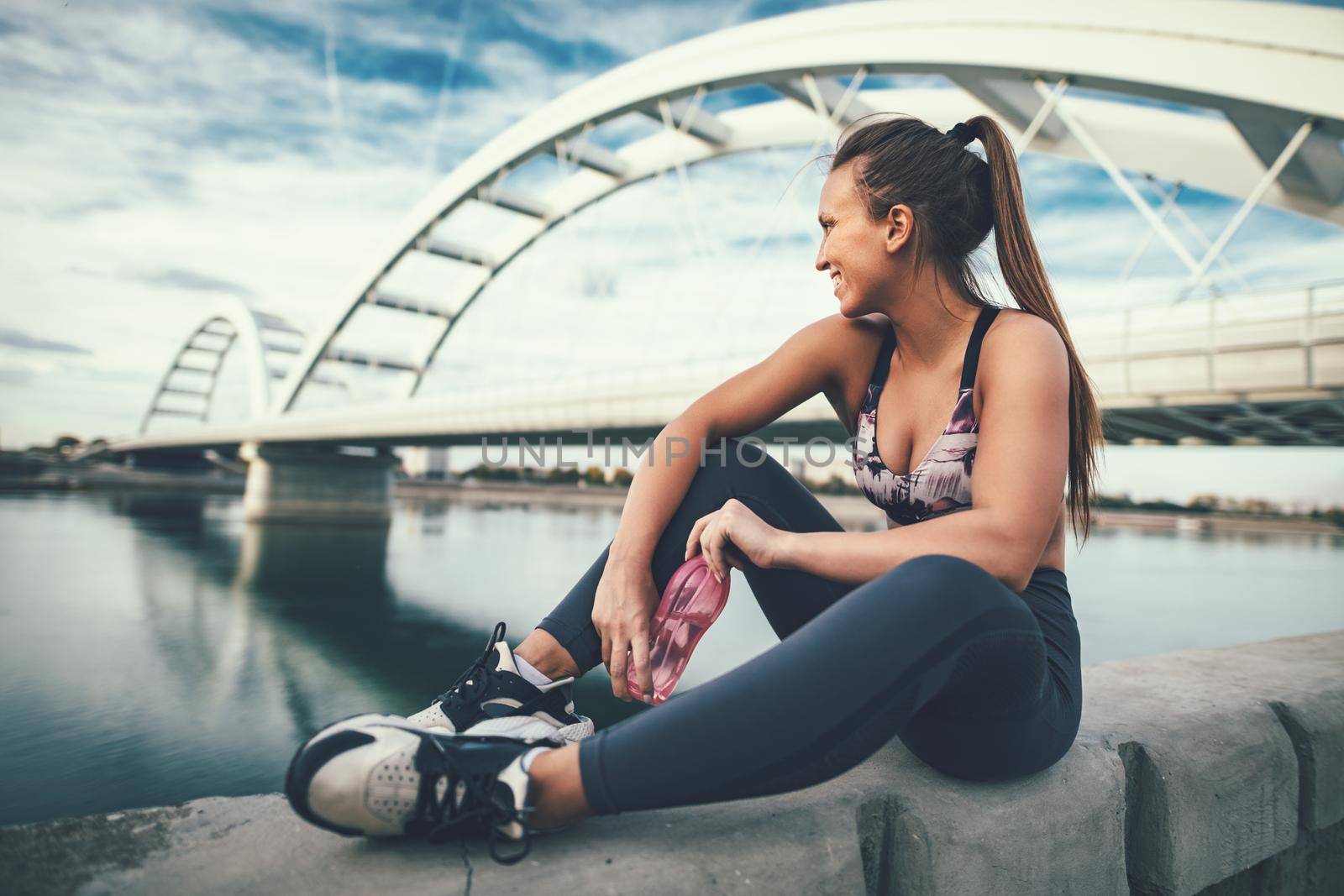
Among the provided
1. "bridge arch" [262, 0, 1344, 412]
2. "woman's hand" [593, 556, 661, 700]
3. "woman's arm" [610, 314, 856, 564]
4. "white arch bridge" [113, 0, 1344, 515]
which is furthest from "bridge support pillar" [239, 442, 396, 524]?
"woman's hand" [593, 556, 661, 700]

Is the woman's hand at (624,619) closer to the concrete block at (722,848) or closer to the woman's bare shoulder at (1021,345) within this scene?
the concrete block at (722,848)

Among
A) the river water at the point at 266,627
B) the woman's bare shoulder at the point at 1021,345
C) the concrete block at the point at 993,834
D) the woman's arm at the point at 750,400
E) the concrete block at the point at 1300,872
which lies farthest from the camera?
the river water at the point at 266,627

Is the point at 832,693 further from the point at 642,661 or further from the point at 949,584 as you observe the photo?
the point at 642,661

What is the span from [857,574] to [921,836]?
0.36 m

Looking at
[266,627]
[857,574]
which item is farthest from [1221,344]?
[266,627]

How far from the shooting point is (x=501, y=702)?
4.13 feet

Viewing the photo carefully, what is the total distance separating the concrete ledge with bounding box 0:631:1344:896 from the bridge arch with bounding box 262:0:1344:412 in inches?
320

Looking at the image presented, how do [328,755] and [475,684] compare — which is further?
[475,684]

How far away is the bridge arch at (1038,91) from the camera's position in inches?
305

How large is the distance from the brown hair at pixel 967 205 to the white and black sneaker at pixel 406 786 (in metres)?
1.01

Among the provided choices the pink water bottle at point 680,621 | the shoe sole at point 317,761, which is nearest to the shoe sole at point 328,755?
the shoe sole at point 317,761

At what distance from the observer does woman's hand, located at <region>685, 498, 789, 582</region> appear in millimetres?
1207

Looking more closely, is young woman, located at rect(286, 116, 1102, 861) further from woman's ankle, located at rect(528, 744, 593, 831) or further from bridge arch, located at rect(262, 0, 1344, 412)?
bridge arch, located at rect(262, 0, 1344, 412)

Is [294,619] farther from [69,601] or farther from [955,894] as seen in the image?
[955,894]
